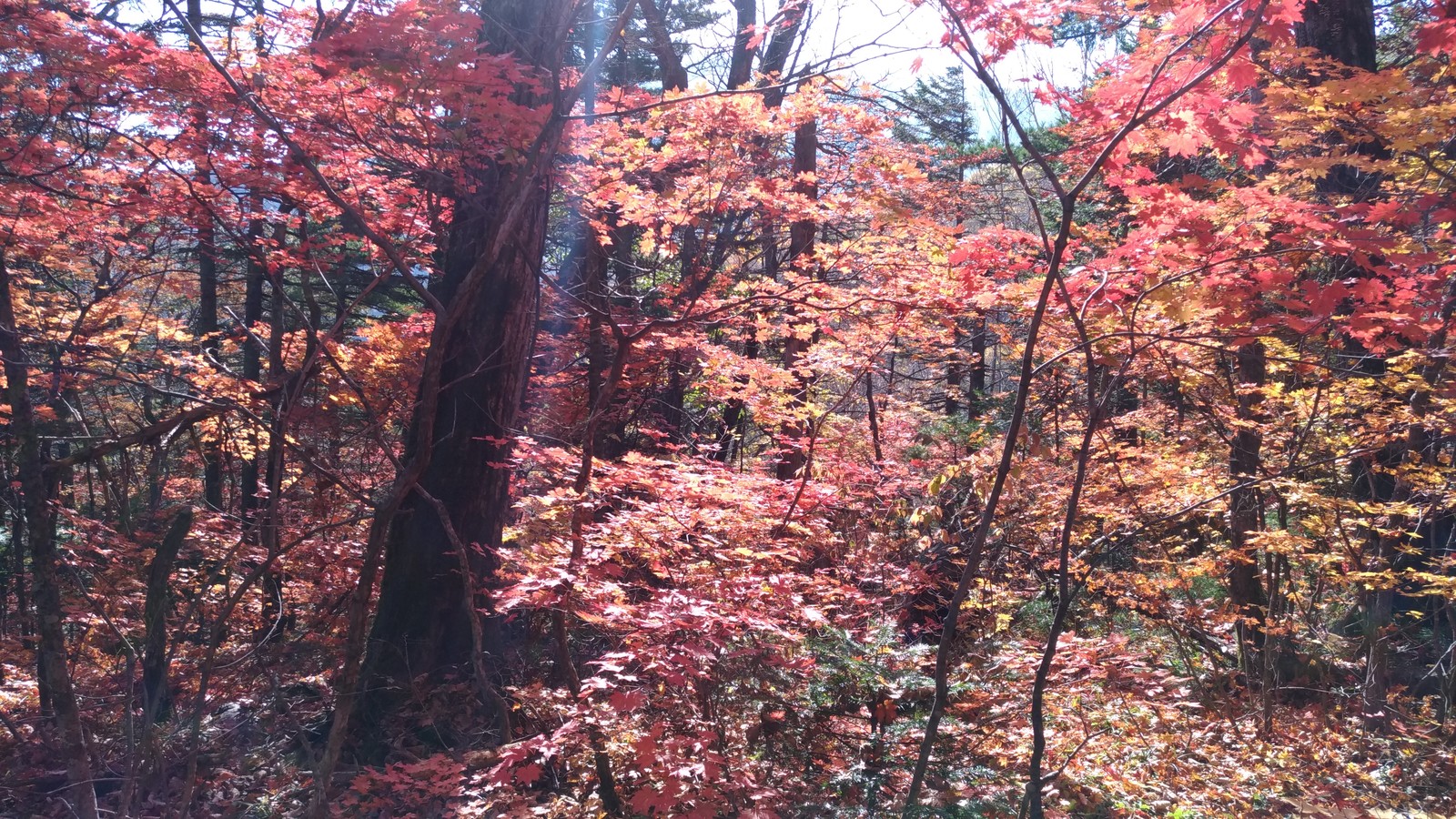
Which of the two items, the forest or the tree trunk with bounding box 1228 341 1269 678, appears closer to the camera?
the forest

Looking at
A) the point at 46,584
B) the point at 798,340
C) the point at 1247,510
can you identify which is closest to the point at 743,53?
A: the point at 798,340

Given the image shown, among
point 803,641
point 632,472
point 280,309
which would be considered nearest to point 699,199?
point 632,472

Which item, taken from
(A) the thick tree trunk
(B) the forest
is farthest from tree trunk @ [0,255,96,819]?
(A) the thick tree trunk

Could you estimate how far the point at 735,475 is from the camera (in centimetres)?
641

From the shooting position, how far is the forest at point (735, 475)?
149 inches

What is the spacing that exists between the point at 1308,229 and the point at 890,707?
342 cm

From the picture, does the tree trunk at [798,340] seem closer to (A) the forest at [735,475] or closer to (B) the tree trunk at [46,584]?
(A) the forest at [735,475]

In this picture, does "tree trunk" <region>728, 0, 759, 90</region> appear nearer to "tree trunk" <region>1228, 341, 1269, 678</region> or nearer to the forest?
the forest

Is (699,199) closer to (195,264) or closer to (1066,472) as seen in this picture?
(1066,472)

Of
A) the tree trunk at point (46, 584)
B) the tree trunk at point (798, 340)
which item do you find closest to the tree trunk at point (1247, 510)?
the tree trunk at point (798, 340)

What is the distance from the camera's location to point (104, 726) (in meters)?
5.54

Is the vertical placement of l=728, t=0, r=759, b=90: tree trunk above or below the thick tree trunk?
above

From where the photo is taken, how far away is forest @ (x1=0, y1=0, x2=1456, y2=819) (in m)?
3.77

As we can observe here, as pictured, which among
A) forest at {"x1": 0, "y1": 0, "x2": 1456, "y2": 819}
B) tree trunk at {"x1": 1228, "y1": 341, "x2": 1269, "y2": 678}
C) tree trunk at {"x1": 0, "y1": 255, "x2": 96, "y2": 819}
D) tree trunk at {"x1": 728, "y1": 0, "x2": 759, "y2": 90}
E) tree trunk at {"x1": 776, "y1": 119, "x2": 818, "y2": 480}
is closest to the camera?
forest at {"x1": 0, "y1": 0, "x2": 1456, "y2": 819}
